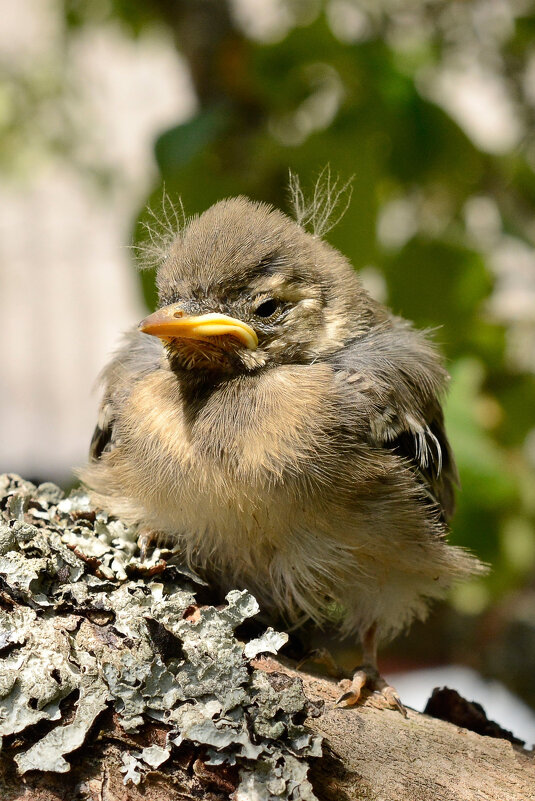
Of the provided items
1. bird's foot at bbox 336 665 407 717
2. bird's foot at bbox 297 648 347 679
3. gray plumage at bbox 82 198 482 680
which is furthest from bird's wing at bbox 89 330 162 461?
bird's foot at bbox 336 665 407 717

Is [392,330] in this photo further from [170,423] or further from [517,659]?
[517,659]

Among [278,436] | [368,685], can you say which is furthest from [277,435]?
[368,685]

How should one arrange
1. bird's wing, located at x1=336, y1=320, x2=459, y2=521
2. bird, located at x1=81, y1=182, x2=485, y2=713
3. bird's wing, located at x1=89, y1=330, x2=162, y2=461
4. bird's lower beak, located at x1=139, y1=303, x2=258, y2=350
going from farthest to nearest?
1. bird's wing, located at x1=89, y1=330, x2=162, y2=461
2. bird's wing, located at x1=336, y1=320, x2=459, y2=521
3. bird, located at x1=81, y1=182, x2=485, y2=713
4. bird's lower beak, located at x1=139, y1=303, x2=258, y2=350

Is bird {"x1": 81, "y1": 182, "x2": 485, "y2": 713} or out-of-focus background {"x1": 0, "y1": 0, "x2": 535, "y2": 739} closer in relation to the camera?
bird {"x1": 81, "y1": 182, "x2": 485, "y2": 713}

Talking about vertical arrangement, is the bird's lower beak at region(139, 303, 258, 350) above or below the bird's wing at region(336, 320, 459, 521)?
above

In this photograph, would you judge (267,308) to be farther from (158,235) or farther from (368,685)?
(368,685)

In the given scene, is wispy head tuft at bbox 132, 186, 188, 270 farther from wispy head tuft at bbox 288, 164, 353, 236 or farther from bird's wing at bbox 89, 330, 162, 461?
wispy head tuft at bbox 288, 164, 353, 236

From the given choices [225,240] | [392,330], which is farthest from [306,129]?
[225,240]
